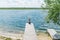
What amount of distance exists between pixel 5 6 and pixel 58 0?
49704mm

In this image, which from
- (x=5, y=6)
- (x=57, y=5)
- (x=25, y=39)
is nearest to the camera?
(x=25, y=39)

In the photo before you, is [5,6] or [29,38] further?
[5,6]

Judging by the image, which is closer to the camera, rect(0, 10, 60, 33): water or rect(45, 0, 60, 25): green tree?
rect(45, 0, 60, 25): green tree

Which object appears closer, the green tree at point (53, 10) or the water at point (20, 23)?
the green tree at point (53, 10)

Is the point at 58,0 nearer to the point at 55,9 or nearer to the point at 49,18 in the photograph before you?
the point at 55,9

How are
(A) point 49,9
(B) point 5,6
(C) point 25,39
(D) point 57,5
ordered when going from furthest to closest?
1. (B) point 5,6
2. (A) point 49,9
3. (D) point 57,5
4. (C) point 25,39

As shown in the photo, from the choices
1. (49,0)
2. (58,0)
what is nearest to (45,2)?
(49,0)

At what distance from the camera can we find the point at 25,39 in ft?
25.2

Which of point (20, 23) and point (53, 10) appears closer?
point (53, 10)

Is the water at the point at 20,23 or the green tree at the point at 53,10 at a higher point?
the green tree at the point at 53,10

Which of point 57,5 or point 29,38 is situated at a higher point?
point 57,5

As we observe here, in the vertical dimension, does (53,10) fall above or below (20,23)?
above

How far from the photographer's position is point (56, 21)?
8.98 meters

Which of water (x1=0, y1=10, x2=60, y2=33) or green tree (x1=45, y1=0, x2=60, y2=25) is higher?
green tree (x1=45, y1=0, x2=60, y2=25)
